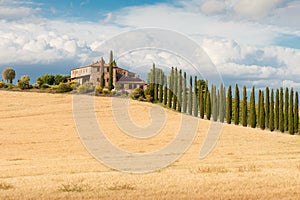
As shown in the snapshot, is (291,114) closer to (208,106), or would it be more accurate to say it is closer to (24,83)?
(208,106)

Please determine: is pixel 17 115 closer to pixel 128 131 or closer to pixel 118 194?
pixel 128 131

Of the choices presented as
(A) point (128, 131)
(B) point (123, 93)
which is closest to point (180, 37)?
(A) point (128, 131)

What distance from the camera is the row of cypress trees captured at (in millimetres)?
61469

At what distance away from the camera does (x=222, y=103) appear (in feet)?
217

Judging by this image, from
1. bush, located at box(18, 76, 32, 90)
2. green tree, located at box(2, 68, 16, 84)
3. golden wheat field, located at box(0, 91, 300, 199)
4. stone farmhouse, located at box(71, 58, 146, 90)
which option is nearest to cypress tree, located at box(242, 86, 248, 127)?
stone farmhouse, located at box(71, 58, 146, 90)

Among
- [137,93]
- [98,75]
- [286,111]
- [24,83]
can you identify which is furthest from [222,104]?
[24,83]

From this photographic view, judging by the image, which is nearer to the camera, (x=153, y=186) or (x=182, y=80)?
(x=153, y=186)

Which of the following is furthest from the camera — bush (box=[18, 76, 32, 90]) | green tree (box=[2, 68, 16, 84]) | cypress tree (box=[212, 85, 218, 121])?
green tree (box=[2, 68, 16, 84])

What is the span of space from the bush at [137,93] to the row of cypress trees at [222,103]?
202 centimetres

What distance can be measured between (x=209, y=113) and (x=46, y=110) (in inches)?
977

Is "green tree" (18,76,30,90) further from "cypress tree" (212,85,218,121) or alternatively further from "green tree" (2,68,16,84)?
"cypress tree" (212,85,218,121)

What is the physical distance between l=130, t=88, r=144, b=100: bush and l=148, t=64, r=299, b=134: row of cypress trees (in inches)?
79.3

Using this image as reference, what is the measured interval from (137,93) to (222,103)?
1556 cm

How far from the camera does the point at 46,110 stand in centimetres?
6188
